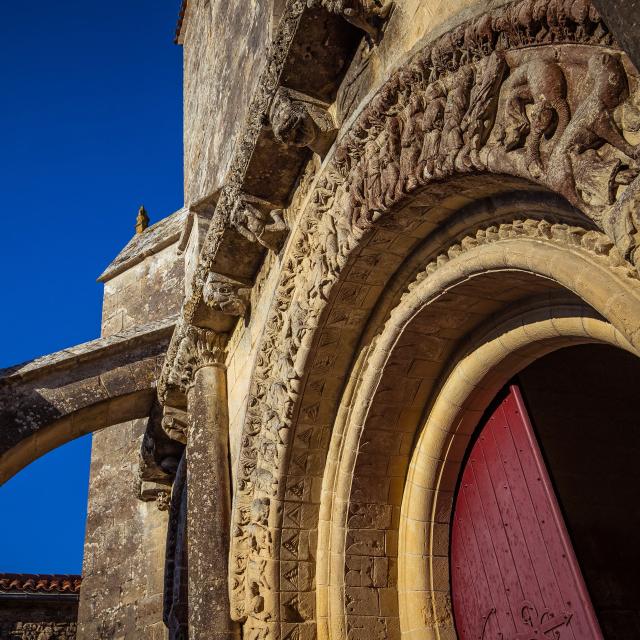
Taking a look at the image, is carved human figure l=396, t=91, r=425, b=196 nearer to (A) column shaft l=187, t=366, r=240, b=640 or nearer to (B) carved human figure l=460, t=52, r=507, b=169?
(B) carved human figure l=460, t=52, r=507, b=169

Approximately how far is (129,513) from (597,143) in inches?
261

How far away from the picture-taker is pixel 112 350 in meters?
5.26

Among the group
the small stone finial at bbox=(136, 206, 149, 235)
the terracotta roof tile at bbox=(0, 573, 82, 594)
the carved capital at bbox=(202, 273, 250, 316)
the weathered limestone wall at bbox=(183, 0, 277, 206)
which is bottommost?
the carved capital at bbox=(202, 273, 250, 316)

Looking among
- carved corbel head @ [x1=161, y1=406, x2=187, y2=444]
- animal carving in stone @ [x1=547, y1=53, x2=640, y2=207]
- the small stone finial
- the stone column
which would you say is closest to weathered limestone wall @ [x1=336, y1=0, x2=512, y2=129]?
animal carving in stone @ [x1=547, y1=53, x2=640, y2=207]

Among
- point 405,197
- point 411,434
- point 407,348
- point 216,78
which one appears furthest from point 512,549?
point 216,78

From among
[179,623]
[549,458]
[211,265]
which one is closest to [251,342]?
[211,265]

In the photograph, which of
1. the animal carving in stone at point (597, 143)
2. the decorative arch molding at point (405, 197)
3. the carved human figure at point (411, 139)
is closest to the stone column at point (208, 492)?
the decorative arch molding at point (405, 197)

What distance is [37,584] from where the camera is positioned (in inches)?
481

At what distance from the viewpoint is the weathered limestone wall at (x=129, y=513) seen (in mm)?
6797

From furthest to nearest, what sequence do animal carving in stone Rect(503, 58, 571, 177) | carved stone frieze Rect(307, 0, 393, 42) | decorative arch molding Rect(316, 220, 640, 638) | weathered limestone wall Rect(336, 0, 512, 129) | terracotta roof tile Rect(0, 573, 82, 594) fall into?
1. terracotta roof tile Rect(0, 573, 82, 594)
2. decorative arch molding Rect(316, 220, 640, 638)
3. carved stone frieze Rect(307, 0, 393, 42)
4. weathered limestone wall Rect(336, 0, 512, 129)
5. animal carving in stone Rect(503, 58, 571, 177)

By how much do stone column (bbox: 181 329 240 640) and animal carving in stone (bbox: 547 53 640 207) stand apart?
2.97 m

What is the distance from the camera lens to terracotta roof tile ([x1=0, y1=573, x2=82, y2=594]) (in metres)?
12.0

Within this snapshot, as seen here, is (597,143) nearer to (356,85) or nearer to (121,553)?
(356,85)

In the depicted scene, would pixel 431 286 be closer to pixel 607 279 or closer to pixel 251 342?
pixel 607 279
